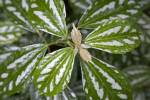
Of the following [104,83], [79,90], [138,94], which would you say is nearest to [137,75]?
[138,94]

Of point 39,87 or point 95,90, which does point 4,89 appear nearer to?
point 39,87

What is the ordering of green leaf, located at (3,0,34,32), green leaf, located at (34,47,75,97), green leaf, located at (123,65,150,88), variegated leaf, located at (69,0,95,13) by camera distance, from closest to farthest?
Result: green leaf, located at (34,47,75,97), green leaf, located at (3,0,34,32), variegated leaf, located at (69,0,95,13), green leaf, located at (123,65,150,88)

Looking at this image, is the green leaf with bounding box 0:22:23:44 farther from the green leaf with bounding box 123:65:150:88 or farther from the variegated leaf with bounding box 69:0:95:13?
the green leaf with bounding box 123:65:150:88

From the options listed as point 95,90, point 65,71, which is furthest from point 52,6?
point 95,90

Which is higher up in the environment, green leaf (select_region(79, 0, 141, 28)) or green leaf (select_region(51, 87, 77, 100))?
green leaf (select_region(79, 0, 141, 28))

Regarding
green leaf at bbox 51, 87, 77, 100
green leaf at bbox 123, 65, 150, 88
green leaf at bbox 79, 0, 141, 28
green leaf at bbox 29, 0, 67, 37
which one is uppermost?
green leaf at bbox 29, 0, 67, 37

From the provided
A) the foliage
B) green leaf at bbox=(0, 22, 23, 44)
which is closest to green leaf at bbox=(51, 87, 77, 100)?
the foliage
